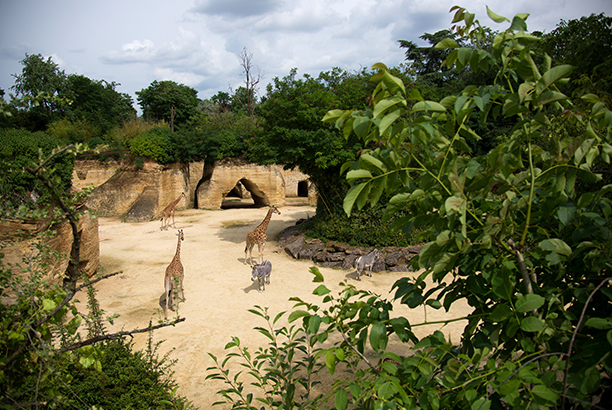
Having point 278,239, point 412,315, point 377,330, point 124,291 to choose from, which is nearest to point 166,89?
point 278,239

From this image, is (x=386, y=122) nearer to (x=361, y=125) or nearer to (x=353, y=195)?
(x=361, y=125)

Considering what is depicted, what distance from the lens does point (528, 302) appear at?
118 cm

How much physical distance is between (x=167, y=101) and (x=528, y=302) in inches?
1603

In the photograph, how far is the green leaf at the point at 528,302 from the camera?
1.15 m

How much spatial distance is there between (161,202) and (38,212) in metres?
16.7

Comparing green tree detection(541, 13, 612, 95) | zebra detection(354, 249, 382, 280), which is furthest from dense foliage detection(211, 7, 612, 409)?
zebra detection(354, 249, 382, 280)

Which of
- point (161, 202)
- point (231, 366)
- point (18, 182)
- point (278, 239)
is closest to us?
point (231, 366)

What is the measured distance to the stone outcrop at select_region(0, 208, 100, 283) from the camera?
4.88 metres

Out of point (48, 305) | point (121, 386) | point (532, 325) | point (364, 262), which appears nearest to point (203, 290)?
point (364, 262)

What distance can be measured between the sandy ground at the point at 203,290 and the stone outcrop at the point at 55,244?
724 millimetres

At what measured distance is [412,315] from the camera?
5.89 meters

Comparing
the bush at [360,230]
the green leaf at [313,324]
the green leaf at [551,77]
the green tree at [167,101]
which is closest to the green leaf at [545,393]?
the green leaf at [313,324]

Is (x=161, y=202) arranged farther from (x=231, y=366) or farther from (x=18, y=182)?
(x=231, y=366)

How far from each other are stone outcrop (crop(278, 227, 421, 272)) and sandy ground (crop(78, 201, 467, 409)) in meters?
0.24
